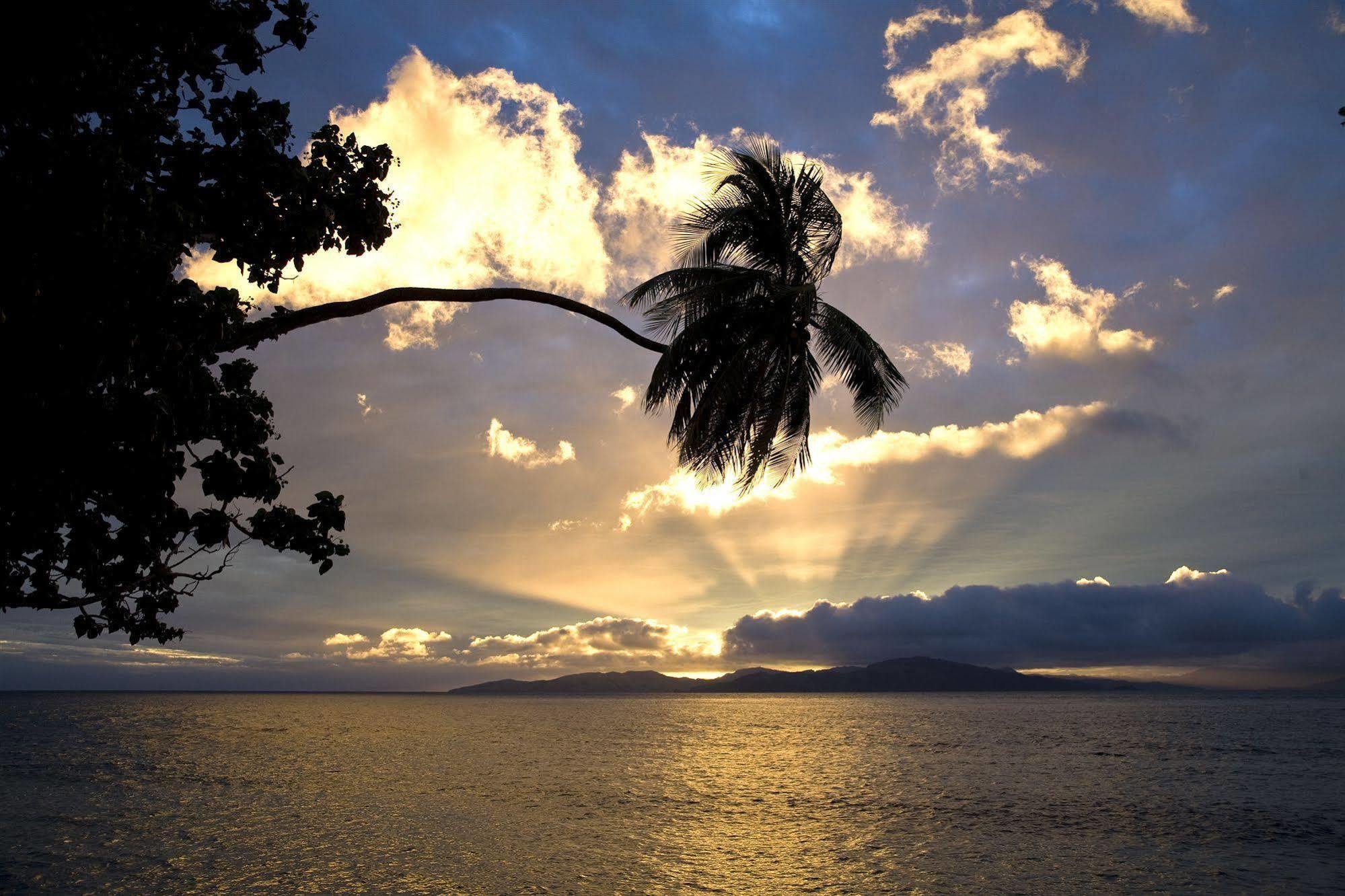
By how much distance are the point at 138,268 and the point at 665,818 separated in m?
21.6

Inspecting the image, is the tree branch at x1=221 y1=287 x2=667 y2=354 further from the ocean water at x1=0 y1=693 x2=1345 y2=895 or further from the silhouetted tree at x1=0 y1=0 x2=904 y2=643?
the ocean water at x1=0 y1=693 x2=1345 y2=895

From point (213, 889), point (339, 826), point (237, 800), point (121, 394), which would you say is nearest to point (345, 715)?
point (237, 800)

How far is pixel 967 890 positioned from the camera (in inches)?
609

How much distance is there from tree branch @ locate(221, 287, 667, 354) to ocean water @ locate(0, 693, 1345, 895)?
1095cm

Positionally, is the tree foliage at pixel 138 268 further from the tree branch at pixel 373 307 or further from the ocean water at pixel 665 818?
the ocean water at pixel 665 818

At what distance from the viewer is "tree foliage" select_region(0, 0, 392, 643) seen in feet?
23.2

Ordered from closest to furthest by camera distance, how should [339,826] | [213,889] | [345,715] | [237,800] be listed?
1. [213,889]
2. [339,826]
3. [237,800]
4. [345,715]

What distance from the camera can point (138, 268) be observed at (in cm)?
713

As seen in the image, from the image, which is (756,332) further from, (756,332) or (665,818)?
(665,818)

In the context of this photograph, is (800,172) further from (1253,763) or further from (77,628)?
(1253,763)

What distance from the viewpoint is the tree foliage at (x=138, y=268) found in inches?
278

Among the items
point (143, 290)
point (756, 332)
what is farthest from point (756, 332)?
point (143, 290)

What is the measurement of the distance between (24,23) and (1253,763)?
57.4 m

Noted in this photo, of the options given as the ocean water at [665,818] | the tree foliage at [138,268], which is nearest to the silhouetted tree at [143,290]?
the tree foliage at [138,268]
